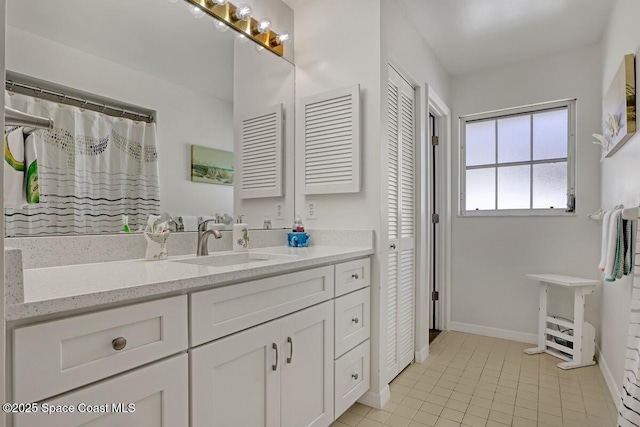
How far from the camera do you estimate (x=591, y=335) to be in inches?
102

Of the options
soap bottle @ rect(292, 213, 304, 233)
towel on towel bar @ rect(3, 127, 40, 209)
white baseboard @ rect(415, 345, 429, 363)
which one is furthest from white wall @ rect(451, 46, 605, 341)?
towel on towel bar @ rect(3, 127, 40, 209)

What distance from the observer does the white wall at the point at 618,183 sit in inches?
71.2

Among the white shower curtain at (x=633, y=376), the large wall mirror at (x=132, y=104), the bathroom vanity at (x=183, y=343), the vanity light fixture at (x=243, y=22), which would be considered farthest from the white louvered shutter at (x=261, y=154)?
the white shower curtain at (x=633, y=376)

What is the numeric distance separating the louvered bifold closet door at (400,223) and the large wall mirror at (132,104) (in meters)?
0.86

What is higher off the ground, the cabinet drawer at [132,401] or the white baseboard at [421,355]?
the cabinet drawer at [132,401]

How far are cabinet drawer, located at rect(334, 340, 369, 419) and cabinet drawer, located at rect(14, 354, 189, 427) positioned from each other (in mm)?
902

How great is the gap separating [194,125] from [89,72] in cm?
51

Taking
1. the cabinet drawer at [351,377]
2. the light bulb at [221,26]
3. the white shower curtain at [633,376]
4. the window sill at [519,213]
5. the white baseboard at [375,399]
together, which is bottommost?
the white baseboard at [375,399]

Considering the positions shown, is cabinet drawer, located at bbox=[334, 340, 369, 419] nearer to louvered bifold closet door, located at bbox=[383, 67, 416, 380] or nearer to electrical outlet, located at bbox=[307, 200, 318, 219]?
louvered bifold closet door, located at bbox=[383, 67, 416, 380]

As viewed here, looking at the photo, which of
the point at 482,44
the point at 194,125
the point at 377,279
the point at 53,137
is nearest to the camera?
the point at 53,137

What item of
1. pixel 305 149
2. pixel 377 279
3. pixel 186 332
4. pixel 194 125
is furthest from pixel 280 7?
pixel 186 332

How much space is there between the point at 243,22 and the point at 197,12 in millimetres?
310

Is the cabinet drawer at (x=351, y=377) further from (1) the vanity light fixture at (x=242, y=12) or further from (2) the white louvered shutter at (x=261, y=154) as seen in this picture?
(1) the vanity light fixture at (x=242, y=12)

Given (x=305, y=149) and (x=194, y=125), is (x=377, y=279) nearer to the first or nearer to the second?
(x=305, y=149)
